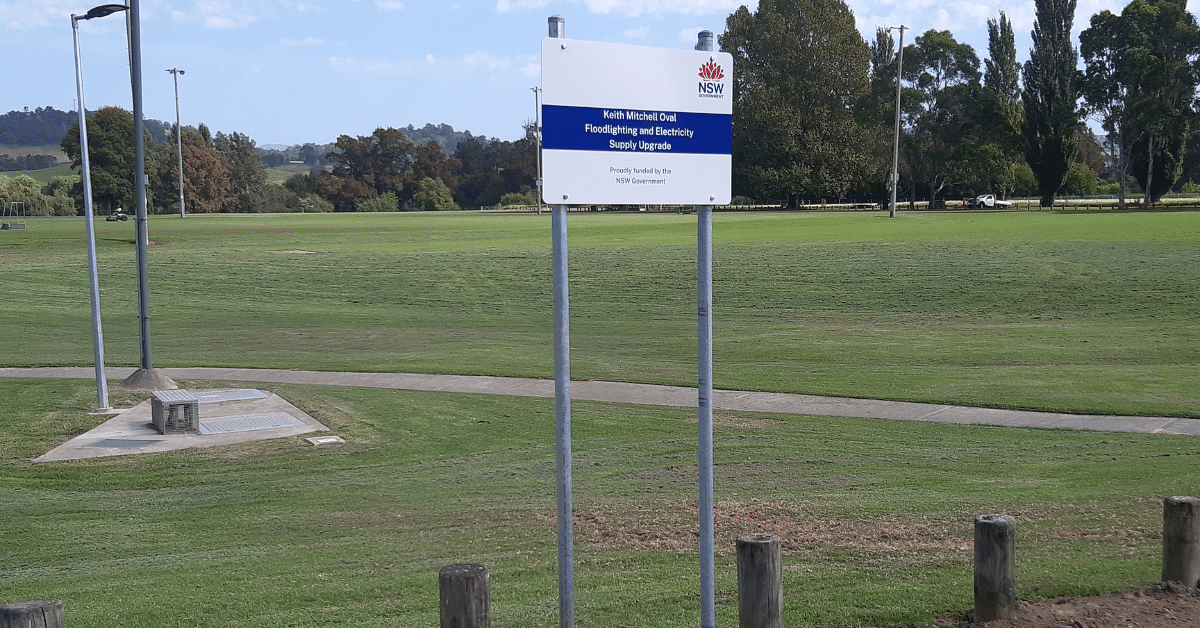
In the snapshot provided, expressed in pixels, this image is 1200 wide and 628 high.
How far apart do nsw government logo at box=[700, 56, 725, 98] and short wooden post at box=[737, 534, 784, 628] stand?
1861mm

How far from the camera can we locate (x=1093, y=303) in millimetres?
25328

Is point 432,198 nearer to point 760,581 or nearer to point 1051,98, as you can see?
point 1051,98

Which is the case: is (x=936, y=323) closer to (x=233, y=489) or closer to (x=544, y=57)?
(x=233, y=489)

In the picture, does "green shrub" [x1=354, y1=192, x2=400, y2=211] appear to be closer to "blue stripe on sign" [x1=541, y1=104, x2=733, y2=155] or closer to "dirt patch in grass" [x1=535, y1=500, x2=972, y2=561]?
"dirt patch in grass" [x1=535, y1=500, x2=972, y2=561]

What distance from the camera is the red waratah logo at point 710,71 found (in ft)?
14.2

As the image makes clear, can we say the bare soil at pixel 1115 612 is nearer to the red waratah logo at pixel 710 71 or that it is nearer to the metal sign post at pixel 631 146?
the metal sign post at pixel 631 146

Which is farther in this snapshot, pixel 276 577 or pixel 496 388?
pixel 496 388

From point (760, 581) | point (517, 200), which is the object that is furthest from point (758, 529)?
point (517, 200)

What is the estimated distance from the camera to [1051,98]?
72812mm

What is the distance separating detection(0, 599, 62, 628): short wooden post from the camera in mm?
3379

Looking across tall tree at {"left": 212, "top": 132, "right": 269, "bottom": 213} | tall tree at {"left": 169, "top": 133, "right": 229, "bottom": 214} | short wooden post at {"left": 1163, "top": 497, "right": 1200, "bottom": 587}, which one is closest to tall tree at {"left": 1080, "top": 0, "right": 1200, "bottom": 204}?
short wooden post at {"left": 1163, "top": 497, "right": 1200, "bottom": 587}

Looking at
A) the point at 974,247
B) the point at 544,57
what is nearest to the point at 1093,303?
the point at 974,247

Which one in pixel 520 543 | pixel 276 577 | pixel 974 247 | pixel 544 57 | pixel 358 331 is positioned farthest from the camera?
pixel 974 247

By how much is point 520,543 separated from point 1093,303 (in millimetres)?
21752
